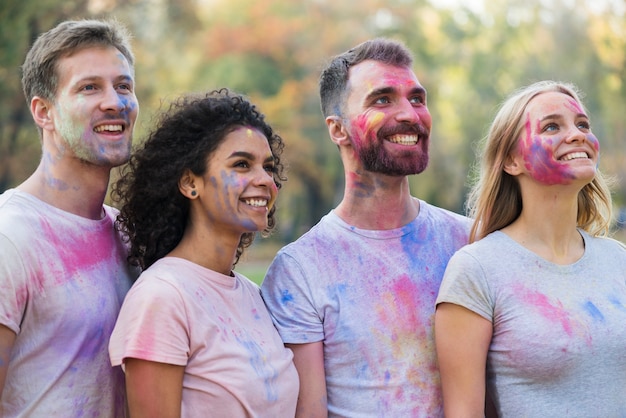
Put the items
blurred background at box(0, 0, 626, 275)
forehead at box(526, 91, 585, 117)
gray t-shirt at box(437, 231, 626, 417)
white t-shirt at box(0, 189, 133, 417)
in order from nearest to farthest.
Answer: white t-shirt at box(0, 189, 133, 417)
gray t-shirt at box(437, 231, 626, 417)
forehead at box(526, 91, 585, 117)
blurred background at box(0, 0, 626, 275)

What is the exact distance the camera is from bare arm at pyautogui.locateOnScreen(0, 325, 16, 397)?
120 inches

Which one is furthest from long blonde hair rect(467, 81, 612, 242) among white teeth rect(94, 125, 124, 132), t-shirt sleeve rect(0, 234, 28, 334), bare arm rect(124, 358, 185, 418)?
t-shirt sleeve rect(0, 234, 28, 334)

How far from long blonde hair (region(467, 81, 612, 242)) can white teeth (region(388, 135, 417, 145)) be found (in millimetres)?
357

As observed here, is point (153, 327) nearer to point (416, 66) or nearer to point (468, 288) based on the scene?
point (468, 288)

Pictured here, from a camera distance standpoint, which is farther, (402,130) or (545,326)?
(402,130)

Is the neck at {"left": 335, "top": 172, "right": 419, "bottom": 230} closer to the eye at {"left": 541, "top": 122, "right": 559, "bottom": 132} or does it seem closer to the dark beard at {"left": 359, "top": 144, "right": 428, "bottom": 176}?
the dark beard at {"left": 359, "top": 144, "right": 428, "bottom": 176}

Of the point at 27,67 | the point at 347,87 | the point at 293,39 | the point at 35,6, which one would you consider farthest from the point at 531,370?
the point at 293,39

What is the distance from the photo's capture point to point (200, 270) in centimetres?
338

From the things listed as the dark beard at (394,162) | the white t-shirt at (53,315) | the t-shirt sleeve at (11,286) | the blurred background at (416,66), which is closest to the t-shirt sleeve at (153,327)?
the white t-shirt at (53,315)

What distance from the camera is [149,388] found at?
3004 millimetres

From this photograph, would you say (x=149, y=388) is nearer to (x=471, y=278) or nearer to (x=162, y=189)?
(x=162, y=189)

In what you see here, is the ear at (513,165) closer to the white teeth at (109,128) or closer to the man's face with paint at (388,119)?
the man's face with paint at (388,119)

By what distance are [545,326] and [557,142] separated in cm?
87

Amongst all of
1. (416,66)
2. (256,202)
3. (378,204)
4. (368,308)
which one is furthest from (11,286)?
(416,66)
